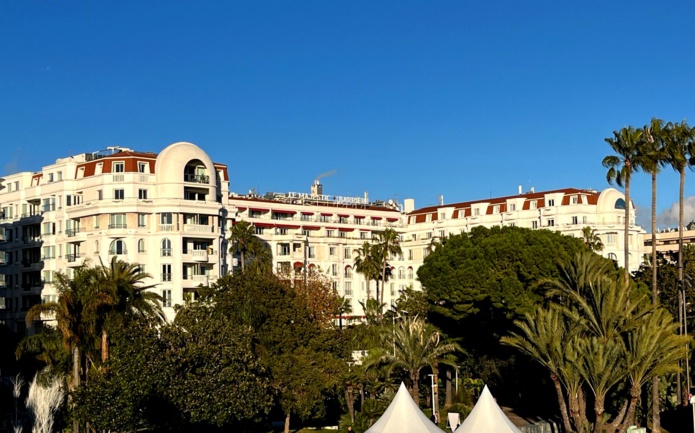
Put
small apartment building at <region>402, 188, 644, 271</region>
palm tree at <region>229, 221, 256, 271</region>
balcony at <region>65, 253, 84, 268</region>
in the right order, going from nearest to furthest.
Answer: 1. balcony at <region>65, 253, 84, 268</region>
2. palm tree at <region>229, 221, 256, 271</region>
3. small apartment building at <region>402, 188, 644, 271</region>

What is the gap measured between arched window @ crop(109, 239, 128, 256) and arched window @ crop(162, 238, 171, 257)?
3.23 meters

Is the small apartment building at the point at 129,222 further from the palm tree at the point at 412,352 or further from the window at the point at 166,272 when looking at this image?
the palm tree at the point at 412,352

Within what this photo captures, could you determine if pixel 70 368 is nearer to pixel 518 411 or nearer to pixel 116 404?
pixel 116 404

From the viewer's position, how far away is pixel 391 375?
62.3 m

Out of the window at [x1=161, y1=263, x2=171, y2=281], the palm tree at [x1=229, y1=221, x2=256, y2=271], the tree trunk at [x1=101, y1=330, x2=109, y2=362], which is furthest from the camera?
the palm tree at [x1=229, y1=221, x2=256, y2=271]

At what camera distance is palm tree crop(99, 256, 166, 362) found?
46.1m

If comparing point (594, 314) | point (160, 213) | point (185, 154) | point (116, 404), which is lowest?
point (116, 404)

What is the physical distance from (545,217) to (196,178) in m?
42.4

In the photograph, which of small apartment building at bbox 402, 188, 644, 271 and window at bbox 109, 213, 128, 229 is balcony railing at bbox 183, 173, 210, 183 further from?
small apartment building at bbox 402, 188, 644, 271

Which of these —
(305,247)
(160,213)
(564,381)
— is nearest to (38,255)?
(160,213)

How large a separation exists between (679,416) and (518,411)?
10.1 metres

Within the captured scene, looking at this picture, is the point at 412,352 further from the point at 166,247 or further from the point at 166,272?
the point at 166,247

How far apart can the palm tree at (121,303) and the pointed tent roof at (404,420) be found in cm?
1343

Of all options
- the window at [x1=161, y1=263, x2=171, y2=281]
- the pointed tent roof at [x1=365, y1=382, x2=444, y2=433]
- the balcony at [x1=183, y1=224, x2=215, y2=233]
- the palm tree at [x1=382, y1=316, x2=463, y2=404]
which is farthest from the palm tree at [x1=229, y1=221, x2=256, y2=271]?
the pointed tent roof at [x1=365, y1=382, x2=444, y2=433]
